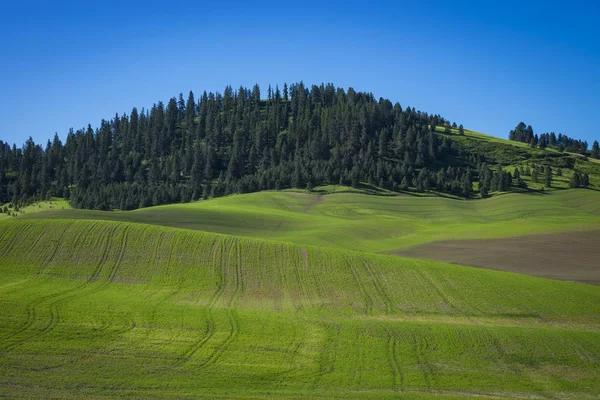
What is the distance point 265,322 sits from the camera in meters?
36.6

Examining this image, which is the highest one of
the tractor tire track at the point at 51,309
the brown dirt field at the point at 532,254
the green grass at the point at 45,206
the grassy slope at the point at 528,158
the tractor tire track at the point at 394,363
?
the grassy slope at the point at 528,158

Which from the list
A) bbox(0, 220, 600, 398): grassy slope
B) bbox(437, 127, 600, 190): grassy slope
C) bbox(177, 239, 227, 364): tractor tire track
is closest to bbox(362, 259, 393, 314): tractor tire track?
bbox(0, 220, 600, 398): grassy slope

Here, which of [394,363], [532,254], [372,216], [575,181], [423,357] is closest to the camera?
[394,363]

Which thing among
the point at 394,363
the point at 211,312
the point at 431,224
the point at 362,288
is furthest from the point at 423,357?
the point at 431,224

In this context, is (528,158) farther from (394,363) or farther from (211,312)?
(394,363)

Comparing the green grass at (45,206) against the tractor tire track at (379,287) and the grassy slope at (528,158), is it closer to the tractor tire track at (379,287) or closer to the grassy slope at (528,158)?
the tractor tire track at (379,287)

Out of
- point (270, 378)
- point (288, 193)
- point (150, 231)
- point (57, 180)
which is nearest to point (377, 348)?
point (270, 378)

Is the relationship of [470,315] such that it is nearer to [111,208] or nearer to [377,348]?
[377,348]

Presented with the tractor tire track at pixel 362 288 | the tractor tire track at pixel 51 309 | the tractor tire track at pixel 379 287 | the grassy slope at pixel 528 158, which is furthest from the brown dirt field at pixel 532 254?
the grassy slope at pixel 528 158

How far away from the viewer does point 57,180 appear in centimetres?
17638

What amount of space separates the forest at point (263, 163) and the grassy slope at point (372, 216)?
1415 centimetres

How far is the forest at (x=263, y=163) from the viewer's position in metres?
140

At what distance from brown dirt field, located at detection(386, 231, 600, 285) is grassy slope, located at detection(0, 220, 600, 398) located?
693cm

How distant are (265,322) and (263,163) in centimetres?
13113
